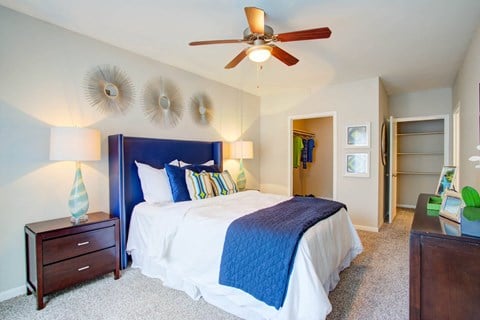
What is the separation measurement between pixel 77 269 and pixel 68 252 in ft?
0.63

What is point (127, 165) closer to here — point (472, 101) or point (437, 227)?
point (437, 227)

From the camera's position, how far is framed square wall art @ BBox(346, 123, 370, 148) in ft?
14.1

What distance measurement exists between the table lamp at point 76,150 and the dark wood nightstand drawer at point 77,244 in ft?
0.56

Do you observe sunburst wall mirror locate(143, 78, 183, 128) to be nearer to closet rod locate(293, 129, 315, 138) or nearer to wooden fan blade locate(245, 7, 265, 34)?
wooden fan blade locate(245, 7, 265, 34)

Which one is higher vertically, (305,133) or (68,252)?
(305,133)

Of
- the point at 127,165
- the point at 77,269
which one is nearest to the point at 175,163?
the point at 127,165

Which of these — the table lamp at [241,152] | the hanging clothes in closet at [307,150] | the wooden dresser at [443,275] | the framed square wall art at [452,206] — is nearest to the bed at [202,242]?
the wooden dresser at [443,275]

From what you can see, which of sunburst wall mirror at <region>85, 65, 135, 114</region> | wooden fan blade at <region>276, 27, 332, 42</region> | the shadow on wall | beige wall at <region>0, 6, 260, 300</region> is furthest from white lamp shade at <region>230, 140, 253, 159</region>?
the shadow on wall

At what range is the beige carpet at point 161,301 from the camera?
2.04 m

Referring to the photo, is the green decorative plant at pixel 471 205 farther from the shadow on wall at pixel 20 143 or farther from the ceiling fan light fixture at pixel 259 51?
the shadow on wall at pixel 20 143

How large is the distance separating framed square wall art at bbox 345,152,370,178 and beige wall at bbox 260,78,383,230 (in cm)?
7

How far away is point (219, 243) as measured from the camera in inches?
83.8

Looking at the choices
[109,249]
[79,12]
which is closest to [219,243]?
[109,249]

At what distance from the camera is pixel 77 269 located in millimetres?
2387
